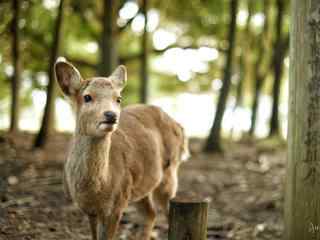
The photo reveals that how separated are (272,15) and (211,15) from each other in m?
4.72

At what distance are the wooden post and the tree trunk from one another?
0.91 meters

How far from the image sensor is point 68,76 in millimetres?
5492

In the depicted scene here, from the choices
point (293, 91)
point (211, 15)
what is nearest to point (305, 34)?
point (293, 91)

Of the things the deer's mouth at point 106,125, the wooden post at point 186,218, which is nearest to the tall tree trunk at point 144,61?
the deer's mouth at point 106,125

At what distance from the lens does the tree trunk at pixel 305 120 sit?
5.12 meters

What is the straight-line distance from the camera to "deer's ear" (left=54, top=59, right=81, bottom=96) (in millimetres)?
5441

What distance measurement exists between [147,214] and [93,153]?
2.02 metres

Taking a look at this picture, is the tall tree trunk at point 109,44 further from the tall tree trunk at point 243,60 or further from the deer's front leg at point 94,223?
the deer's front leg at point 94,223

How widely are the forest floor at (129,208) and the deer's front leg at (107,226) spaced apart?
1085mm

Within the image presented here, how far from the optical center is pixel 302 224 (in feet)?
17.2

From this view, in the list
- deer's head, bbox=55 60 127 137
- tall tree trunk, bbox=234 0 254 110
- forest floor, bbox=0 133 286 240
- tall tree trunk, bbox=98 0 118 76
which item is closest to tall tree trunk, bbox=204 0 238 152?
forest floor, bbox=0 133 286 240

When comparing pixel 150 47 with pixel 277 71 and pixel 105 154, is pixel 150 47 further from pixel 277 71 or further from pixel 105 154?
pixel 105 154

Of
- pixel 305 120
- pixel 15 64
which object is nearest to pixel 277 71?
pixel 15 64

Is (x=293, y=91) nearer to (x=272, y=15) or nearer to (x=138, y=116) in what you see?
(x=138, y=116)
